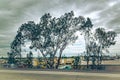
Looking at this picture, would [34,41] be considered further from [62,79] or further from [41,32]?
[62,79]

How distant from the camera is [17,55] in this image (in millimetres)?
63750

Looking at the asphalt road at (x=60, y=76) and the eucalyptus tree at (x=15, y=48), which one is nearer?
the asphalt road at (x=60, y=76)

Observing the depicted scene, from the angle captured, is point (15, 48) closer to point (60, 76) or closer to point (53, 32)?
point (53, 32)

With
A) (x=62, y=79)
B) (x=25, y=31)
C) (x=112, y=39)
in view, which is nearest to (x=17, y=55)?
(x=25, y=31)

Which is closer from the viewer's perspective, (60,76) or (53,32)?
(60,76)

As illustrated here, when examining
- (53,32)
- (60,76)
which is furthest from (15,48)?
(60,76)

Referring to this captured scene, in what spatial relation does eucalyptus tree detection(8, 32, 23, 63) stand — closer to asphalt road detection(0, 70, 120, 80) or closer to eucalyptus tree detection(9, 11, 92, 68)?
eucalyptus tree detection(9, 11, 92, 68)

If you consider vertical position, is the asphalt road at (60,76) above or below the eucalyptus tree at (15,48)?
below

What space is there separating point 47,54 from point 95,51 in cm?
1163

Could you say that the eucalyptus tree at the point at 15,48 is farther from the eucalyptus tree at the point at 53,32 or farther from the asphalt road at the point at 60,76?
the asphalt road at the point at 60,76

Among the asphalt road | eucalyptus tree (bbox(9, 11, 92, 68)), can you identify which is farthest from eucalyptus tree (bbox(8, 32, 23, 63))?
the asphalt road

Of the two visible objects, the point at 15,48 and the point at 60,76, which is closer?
the point at 60,76

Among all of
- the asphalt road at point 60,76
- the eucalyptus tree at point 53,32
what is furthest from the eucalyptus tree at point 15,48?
the asphalt road at point 60,76

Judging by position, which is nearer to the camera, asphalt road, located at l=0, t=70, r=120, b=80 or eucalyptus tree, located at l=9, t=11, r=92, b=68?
asphalt road, located at l=0, t=70, r=120, b=80
